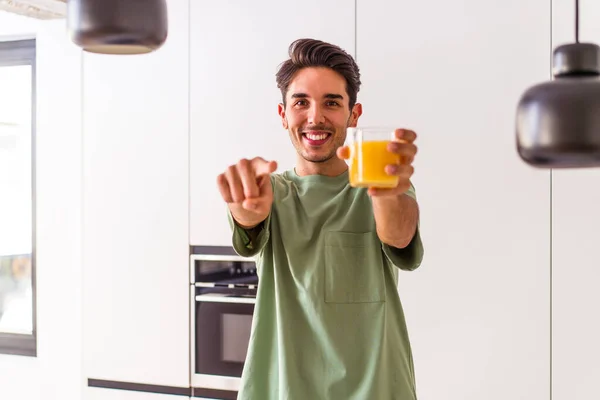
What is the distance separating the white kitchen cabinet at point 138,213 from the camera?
304cm

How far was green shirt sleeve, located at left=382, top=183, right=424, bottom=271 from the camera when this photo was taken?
1.54 meters

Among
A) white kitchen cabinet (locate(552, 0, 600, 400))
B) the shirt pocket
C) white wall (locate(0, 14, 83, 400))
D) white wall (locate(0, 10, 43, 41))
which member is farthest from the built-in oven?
the shirt pocket

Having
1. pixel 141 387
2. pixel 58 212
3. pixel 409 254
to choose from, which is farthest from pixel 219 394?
pixel 409 254

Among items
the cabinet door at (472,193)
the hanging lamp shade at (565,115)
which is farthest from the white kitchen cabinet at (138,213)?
the hanging lamp shade at (565,115)

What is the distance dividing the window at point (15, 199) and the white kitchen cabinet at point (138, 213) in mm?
560

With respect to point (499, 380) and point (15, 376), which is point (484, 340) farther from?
point (15, 376)

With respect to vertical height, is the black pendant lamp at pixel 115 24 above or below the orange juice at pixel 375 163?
above

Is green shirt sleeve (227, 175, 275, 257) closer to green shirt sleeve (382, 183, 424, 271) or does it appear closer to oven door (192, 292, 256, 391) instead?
green shirt sleeve (382, 183, 424, 271)

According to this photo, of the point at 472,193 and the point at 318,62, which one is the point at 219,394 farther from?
the point at 318,62

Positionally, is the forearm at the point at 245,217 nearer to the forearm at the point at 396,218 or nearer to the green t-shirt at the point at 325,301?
the green t-shirt at the point at 325,301

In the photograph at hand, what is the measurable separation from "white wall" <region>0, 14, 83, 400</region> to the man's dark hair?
5.76 feet

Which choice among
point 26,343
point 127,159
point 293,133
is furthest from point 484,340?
point 26,343

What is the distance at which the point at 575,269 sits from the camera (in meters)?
2.46

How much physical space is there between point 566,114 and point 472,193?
1830mm
